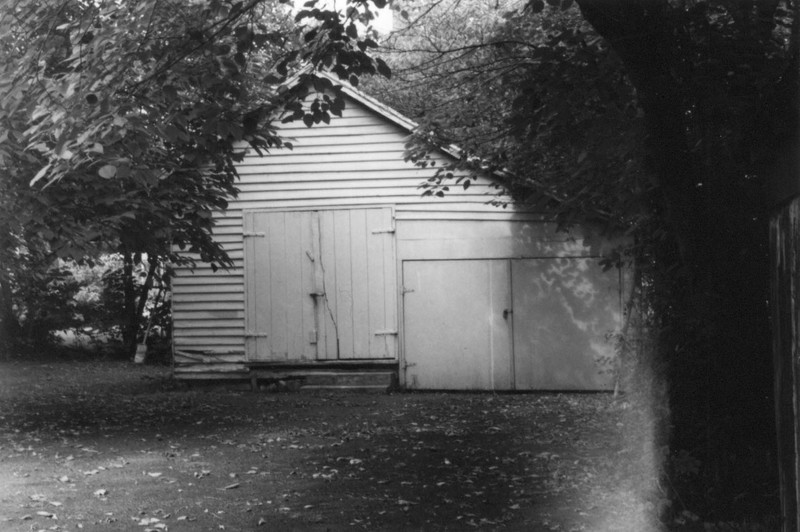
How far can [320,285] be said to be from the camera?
15531 mm

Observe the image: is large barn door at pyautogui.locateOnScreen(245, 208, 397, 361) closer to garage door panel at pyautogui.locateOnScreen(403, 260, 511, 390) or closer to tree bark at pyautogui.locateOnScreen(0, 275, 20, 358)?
garage door panel at pyautogui.locateOnScreen(403, 260, 511, 390)

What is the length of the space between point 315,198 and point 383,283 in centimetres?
186

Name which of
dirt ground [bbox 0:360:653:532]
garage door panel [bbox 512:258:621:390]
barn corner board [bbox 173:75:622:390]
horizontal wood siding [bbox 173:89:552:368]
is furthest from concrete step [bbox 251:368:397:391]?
garage door panel [bbox 512:258:621:390]

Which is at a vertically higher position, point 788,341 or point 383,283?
point 383,283

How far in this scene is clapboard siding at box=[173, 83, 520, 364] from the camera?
1534 cm

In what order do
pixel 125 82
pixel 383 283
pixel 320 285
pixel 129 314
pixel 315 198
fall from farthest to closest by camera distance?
pixel 129 314 → pixel 315 198 → pixel 320 285 → pixel 383 283 → pixel 125 82

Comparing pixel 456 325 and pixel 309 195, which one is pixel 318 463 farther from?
pixel 309 195

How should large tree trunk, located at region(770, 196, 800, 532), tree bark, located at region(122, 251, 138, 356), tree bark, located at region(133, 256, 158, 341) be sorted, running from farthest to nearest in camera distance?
tree bark, located at region(122, 251, 138, 356) → tree bark, located at region(133, 256, 158, 341) → large tree trunk, located at region(770, 196, 800, 532)

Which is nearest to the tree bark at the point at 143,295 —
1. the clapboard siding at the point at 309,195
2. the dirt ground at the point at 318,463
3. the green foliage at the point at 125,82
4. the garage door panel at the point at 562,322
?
the clapboard siding at the point at 309,195

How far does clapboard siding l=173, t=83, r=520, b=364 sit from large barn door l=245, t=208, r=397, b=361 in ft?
0.73

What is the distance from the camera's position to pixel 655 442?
22.0 feet

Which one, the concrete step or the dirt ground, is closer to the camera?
the dirt ground

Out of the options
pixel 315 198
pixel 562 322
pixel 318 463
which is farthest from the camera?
pixel 315 198

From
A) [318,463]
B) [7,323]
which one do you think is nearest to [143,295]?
[7,323]
